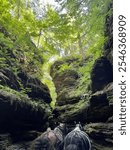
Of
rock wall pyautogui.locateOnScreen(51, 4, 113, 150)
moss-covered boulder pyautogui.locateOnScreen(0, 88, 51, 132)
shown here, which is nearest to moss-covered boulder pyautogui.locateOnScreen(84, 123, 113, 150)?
rock wall pyautogui.locateOnScreen(51, 4, 113, 150)

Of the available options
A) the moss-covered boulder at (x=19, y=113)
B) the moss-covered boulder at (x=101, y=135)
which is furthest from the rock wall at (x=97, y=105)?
the moss-covered boulder at (x=19, y=113)

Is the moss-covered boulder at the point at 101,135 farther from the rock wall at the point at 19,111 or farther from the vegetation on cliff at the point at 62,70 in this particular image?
the rock wall at the point at 19,111

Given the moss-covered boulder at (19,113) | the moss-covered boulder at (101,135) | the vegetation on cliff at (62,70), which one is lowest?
the moss-covered boulder at (101,135)

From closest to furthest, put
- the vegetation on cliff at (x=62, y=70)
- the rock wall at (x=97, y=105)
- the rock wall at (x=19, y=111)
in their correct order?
1. the rock wall at (x=19, y=111)
2. the rock wall at (x=97, y=105)
3. the vegetation on cliff at (x=62, y=70)

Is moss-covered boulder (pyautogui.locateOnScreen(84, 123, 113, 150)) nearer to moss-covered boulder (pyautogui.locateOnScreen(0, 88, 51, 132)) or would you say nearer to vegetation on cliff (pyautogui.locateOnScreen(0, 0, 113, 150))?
vegetation on cliff (pyautogui.locateOnScreen(0, 0, 113, 150))

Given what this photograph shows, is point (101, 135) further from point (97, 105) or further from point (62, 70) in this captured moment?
point (62, 70)

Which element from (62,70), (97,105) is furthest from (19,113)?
(62,70)

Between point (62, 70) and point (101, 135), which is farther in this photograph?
point (62, 70)

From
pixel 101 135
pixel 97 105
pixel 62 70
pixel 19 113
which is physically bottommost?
pixel 101 135

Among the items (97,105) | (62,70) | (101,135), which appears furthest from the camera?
(62,70)

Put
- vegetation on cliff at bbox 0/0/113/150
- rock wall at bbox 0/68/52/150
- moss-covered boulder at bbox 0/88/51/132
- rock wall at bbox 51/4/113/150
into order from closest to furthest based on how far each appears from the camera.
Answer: moss-covered boulder at bbox 0/88/51/132 < rock wall at bbox 0/68/52/150 < rock wall at bbox 51/4/113/150 < vegetation on cliff at bbox 0/0/113/150

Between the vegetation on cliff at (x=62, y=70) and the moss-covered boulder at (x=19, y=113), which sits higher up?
the vegetation on cliff at (x=62, y=70)

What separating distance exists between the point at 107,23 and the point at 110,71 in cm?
164

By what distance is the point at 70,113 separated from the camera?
9242 mm
